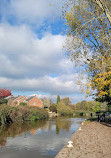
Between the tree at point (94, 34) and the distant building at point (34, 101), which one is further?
the distant building at point (34, 101)

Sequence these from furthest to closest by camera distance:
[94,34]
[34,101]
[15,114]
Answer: [34,101]
[15,114]
[94,34]

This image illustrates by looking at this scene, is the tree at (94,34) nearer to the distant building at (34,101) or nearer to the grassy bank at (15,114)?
the grassy bank at (15,114)

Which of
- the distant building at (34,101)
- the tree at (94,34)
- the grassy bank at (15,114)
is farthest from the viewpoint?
the distant building at (34,101)

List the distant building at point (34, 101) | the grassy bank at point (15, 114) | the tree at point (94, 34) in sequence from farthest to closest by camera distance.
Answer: the distant building at point (34, 101) → the grassy bank at point (15, 114) → the tree at point (94, 34)

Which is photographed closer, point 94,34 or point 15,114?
point 94,34

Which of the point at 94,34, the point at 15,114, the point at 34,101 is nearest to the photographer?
the point at 94,34

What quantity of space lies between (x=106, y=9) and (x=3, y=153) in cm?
1211

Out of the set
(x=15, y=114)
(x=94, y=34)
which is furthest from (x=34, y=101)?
(x=94, y=34)

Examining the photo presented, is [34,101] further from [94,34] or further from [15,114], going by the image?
[94,34]

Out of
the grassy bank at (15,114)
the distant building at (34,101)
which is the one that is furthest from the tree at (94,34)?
the distant building at (34,101)

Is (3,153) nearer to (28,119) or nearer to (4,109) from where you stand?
(4,109)

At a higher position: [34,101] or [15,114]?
[34,101]

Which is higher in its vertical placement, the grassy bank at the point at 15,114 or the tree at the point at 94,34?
the tree at the point at 94,34

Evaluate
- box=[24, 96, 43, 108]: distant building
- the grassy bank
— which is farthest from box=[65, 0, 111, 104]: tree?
box=[24, 96, 43, 108]: distant building
